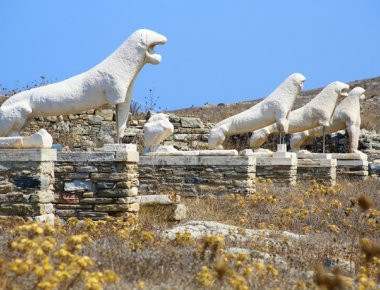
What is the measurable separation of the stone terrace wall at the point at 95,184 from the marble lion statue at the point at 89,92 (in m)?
0.46

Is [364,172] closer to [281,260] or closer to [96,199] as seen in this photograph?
[96,199]

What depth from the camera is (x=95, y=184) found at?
971 centimetres

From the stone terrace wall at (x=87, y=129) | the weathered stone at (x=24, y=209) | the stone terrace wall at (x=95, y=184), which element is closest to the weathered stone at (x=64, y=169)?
the stone terrace wall at (x=95, y=184)

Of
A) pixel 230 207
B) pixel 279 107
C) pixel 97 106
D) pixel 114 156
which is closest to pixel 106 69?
pixel 97 106

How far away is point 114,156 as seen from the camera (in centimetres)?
962

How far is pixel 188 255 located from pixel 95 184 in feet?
12.6

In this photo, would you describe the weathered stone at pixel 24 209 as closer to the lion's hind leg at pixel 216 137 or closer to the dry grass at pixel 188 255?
the dry grass at pixel 188 255

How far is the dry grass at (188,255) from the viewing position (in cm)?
438

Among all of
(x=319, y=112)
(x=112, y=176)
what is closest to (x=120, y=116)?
(x=112, y=176)

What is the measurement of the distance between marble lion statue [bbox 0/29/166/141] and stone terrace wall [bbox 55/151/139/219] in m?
0.46

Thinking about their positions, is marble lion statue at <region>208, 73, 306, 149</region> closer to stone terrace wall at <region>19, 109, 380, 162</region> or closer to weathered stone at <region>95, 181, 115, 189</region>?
stone terrace wall at <region>19, 109, 380, 162</region>

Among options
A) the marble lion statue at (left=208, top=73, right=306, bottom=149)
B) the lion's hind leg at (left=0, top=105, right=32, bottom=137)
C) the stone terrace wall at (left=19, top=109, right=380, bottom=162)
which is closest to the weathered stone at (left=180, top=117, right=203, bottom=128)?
the stone terrace wall at (left=19, top=109, right=380, bottom=162)

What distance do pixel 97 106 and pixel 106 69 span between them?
1.79 feet

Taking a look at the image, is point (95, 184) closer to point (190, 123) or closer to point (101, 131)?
point (101, 131)
